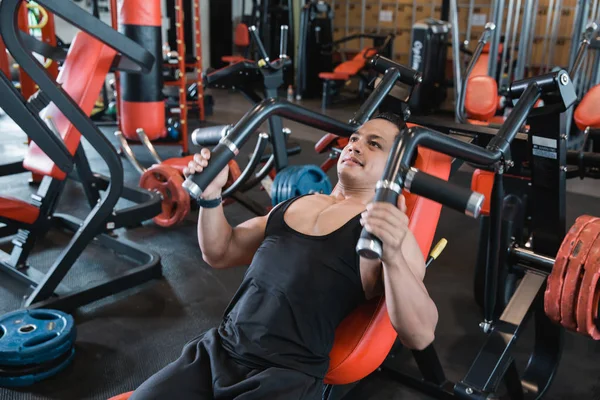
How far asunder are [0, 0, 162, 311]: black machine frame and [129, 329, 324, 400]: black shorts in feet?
4.14

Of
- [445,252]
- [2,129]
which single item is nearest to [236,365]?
[445,252]

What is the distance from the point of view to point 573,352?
216cm

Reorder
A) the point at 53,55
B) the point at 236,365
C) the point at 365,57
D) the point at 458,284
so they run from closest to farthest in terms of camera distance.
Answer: the point at 236,365, the point at 53,55, the point at 458,284, the point at 365,57

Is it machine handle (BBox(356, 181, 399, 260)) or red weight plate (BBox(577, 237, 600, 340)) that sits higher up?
machine handle (BBox(356, 181, 399, 260))

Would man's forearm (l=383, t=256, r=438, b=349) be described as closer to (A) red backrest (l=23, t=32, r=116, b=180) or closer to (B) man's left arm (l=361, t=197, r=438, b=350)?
(B) man's left arm (l=361, t=197, r=438, b=350)

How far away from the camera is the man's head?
1.43m

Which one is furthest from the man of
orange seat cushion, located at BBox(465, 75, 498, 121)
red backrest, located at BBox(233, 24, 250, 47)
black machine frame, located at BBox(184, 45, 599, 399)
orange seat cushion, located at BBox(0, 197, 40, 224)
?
red backrest, located at BBox(233, 24, 250, 47)

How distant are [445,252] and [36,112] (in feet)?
7.23

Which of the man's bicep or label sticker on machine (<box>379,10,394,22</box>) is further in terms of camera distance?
label sticker on machine (<box>379,10,394,22</box>)

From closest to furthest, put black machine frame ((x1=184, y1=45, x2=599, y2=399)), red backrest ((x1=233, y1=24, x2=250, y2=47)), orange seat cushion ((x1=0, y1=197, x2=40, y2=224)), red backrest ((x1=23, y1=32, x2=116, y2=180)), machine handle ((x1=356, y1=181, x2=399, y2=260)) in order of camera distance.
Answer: machine handle ((x1=356, y1=181, x2=399, y2=260)), black machine frame ((x1=184, y1=45, x2=599, y2=399)), red backrest ((x1=23, y1=32, x2=116, y2=180)), orange seat cushion ((x1=0, y1=197, x2=40, y2=224)), red backrest ((x1=233, y1=24, x2=250, y2=47))

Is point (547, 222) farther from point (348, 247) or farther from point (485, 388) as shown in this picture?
point (348, 247)

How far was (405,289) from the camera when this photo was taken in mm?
1080

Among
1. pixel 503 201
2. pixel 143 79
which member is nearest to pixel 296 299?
pixel 503 201

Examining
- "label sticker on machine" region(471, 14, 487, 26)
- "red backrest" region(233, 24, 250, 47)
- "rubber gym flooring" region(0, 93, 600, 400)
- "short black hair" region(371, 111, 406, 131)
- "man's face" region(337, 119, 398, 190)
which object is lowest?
"rubber gym flooring" region(0, 93, 600, 400)
